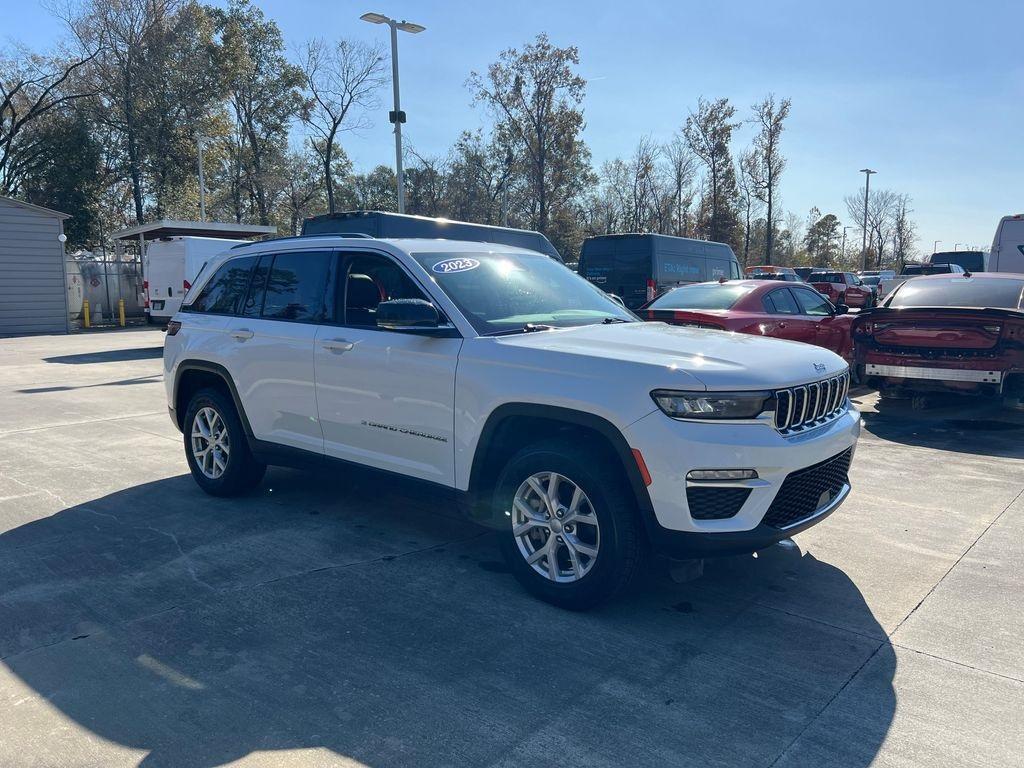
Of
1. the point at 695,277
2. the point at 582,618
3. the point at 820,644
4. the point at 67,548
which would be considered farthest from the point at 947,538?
the point at 695,277

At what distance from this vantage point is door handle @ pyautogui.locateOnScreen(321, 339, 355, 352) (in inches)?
189

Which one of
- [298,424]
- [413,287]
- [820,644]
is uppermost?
[413,287]

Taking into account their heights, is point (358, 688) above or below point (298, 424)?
below

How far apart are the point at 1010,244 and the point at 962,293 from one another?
33.7ft

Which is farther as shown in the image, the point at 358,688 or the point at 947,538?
the point at 947,538

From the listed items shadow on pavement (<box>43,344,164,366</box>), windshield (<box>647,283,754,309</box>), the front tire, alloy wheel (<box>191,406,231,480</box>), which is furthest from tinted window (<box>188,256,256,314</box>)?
shadow on pavement (<box>43,344,164,366</box>)

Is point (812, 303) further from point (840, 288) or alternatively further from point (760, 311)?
point (840, 288)

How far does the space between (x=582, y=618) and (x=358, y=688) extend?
118 centimetres

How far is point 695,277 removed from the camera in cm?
1809

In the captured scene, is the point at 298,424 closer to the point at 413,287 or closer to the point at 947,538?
the point at 413,287

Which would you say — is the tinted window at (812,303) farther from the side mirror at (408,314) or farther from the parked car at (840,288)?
the parked car at (840,288)

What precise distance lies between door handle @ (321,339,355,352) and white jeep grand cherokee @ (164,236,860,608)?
0.01 metres

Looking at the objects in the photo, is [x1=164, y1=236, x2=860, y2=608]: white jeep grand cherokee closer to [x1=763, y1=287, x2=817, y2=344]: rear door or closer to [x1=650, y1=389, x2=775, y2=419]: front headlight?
[x1=650, y1=389, x2=775, y2=419]: front headlight

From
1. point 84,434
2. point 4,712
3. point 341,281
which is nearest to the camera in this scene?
point 4,712
